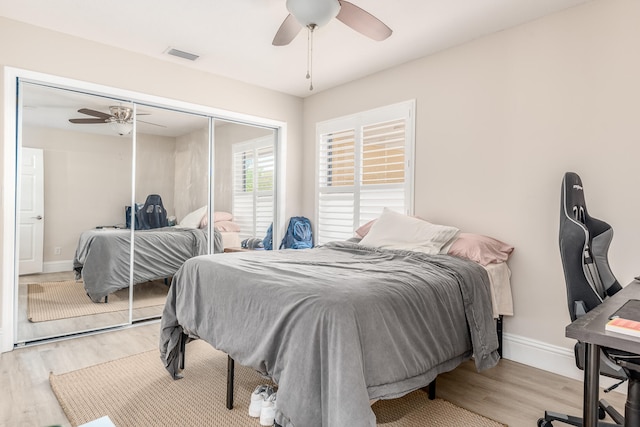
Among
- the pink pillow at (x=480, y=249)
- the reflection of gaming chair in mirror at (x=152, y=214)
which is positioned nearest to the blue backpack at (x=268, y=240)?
the reflection of gaming chair in mirror at (x=152, y=214)

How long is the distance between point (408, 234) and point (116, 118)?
2.84 meters

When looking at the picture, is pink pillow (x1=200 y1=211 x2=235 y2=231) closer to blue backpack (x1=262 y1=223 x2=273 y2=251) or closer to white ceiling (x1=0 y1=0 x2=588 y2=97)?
blue backpack (x1=262 y1=223 x2=273 y2=251)

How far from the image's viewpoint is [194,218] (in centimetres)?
397

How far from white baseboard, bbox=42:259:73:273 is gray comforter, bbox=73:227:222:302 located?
0.04 m

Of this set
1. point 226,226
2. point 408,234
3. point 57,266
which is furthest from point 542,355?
point 57,266

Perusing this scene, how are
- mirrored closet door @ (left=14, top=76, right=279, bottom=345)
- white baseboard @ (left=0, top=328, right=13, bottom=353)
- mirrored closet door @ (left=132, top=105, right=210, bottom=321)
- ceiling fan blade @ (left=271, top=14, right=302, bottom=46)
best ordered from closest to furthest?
ceiling fan blade @ (left=271, top=14, right=302, bottom=46) < white baseboard @ (left=0, top=328, right=13, bottom=353) < mirrored closet door @ (left=14, top=76, right=279, bottom=345) < mirrored closet door @ (left=132, top=105, right=210, bottom=321)

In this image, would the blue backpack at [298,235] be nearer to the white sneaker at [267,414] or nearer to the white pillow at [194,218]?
the white pillow at [194,218]

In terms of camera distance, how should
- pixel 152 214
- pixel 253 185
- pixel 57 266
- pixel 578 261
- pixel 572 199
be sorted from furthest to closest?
1. pixel 253 185
2. pixel 152 214
3. pixel 57 266
4. pixel 572 199
5. pixel 578 261

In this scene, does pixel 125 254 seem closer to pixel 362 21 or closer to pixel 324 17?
pixel 324 17

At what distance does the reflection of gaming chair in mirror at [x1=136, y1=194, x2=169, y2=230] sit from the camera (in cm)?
361

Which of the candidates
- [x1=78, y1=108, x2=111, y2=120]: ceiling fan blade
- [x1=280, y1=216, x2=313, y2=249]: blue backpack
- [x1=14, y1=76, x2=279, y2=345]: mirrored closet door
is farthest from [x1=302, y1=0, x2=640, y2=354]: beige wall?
[x1=78, y1=108, x2=111, y2=120]: ceiling fan blade

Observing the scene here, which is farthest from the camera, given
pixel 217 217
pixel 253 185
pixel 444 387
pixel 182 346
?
pixel 253 185

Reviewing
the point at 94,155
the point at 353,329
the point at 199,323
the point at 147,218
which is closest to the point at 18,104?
the point at 94,155

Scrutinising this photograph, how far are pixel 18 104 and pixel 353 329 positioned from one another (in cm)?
318
